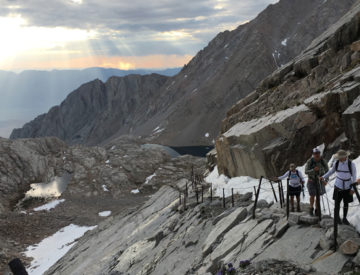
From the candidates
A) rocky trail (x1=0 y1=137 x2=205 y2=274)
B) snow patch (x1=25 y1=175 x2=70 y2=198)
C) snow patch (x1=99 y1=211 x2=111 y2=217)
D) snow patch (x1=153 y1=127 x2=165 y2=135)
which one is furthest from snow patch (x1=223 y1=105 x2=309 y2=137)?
snow patch (x1=153 y1=127 x2=165 y2=135)

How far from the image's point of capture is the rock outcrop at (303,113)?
724 inches

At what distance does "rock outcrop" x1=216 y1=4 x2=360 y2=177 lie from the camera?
18391mm

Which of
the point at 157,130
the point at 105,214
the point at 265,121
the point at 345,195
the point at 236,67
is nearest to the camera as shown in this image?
the point at 345,195

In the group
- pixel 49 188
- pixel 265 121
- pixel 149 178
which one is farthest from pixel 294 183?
pixel 49 188

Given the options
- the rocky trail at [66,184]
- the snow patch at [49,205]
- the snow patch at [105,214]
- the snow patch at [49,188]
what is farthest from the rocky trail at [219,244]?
the snow patch at [49,188]

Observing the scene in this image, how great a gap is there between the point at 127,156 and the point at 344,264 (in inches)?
2855

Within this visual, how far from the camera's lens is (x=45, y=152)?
77688mm

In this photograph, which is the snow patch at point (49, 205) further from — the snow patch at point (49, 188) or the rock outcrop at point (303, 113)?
the rock outcrop at point (303, 113)

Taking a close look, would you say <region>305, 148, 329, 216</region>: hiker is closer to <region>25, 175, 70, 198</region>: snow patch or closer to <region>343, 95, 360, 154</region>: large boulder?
<region>343, 95, 360, 154</region>: large boulder

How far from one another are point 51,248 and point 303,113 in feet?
103

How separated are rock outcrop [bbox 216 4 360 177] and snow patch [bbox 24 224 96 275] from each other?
19.8 m

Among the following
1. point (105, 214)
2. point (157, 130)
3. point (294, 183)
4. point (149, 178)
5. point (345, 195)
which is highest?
point (345, 195)

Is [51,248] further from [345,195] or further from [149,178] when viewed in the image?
[345,195]

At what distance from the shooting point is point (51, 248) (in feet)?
119
